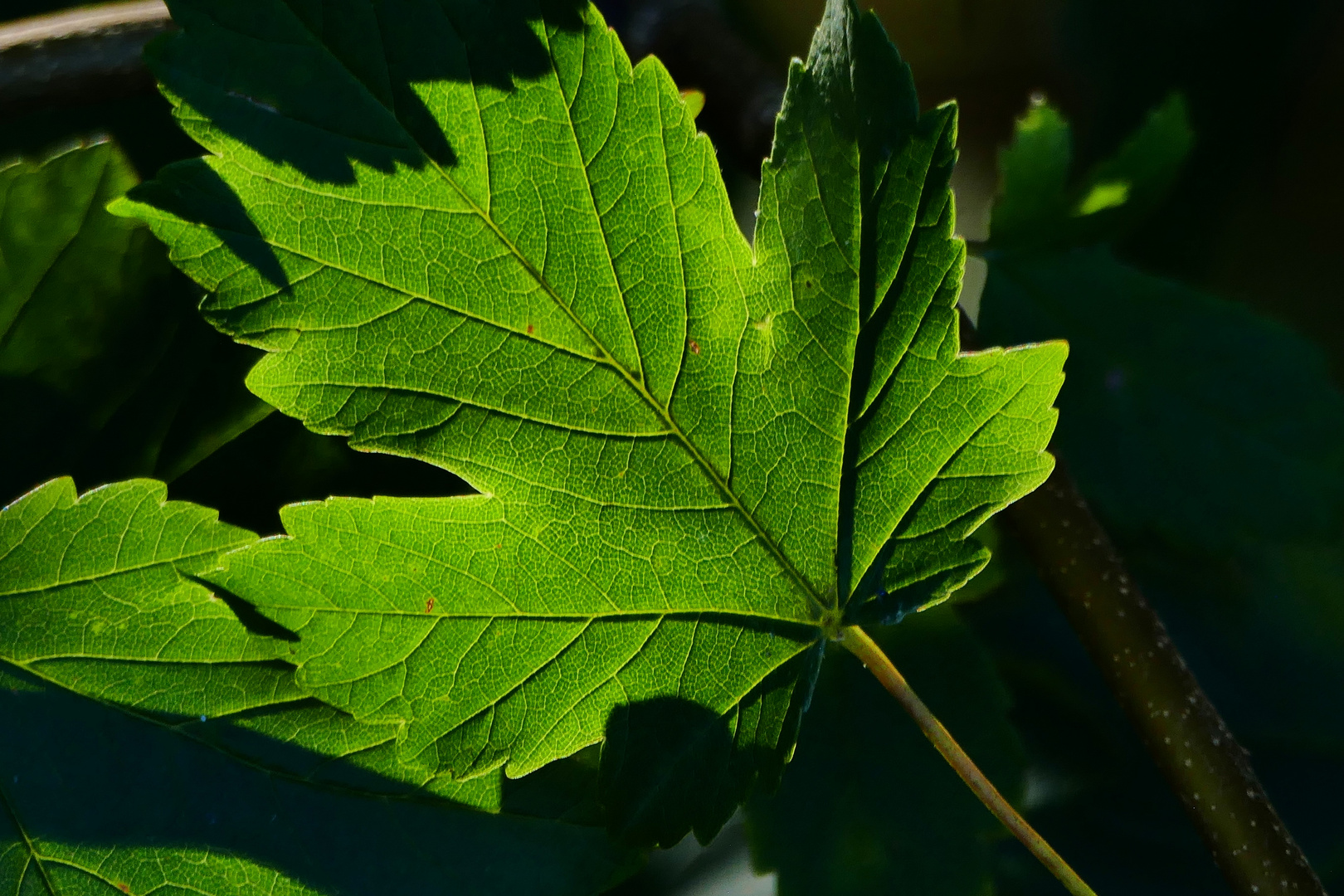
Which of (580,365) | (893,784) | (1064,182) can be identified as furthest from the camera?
(1064,182)

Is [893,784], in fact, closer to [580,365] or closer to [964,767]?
[964,767]

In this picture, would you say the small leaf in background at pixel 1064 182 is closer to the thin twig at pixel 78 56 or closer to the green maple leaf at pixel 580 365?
the green maple leaf at pixel 580 365

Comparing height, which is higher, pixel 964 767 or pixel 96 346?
pixel 96 346

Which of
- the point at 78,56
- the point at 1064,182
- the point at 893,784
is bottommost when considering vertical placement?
the point at 893,784

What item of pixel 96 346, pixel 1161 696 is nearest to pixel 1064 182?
pixel 1161 696

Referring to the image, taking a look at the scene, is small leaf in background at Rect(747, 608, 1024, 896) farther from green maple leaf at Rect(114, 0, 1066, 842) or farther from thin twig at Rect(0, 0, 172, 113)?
thin twig at Rect(0, 0, 172, 113)

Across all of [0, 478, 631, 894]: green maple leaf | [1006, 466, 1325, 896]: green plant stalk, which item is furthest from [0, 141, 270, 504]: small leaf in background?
[1006, 466, 1325, 896]: green plant stalk

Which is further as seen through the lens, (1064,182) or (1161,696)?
(1064,182)

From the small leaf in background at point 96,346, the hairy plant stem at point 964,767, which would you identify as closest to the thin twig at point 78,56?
the small leaf in background at point 96,346

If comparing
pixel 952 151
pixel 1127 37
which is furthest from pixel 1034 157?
pixel 1127 37
